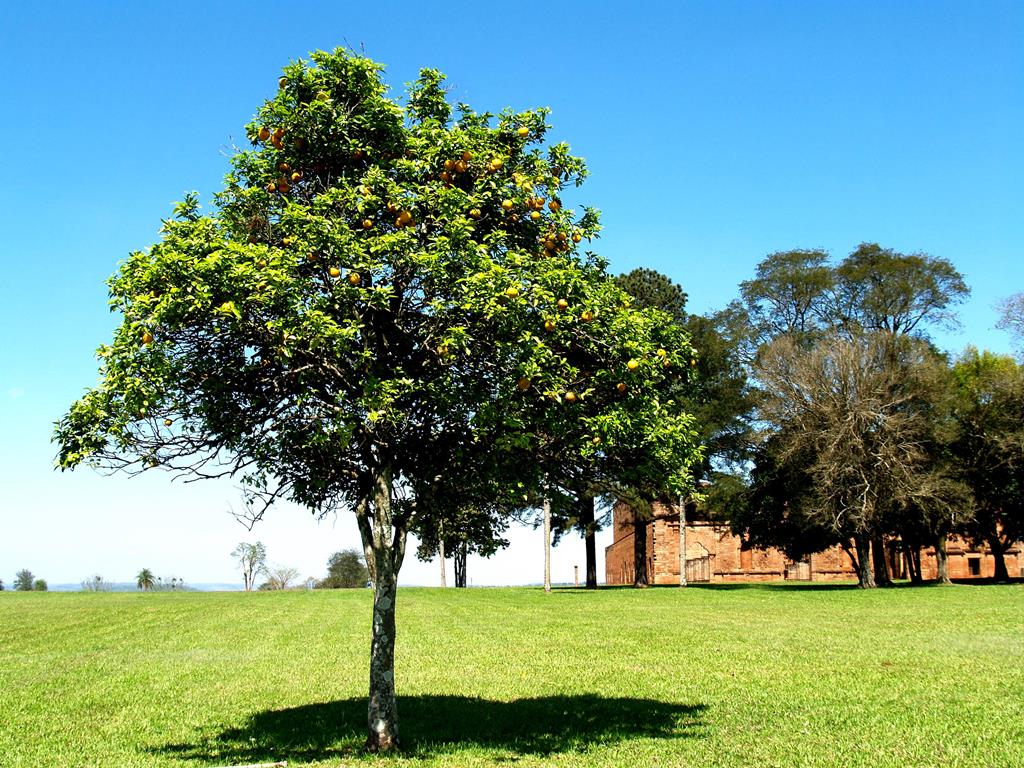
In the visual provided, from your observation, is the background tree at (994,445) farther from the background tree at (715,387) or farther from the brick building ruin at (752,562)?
the brick building ruin at (752,562)

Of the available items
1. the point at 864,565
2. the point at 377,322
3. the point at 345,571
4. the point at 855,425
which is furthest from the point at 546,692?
the point at 345,571

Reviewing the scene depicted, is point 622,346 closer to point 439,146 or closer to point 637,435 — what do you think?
point 637,435

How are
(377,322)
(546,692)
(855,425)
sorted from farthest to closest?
1. (855,425)
2. (546,692)
3. (377,322)

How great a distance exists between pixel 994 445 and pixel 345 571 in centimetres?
7385

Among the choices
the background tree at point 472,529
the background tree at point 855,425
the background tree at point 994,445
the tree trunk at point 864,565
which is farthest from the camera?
the tree trunk at point 864,565

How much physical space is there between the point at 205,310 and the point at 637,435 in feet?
16.1

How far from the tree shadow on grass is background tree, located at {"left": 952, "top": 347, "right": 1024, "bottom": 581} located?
4292cm

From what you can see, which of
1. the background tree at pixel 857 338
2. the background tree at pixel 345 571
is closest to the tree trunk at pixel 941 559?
the background tree at pixel 857 338

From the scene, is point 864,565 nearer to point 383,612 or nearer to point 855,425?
point 855,425

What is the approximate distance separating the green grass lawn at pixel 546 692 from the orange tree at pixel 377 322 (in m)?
2.64

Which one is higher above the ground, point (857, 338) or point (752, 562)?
point (857, 338)

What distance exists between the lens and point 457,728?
43.1 ft

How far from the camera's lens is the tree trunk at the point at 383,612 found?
36.8 ft

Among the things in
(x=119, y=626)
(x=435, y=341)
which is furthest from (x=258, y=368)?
(x=119, y=626)
